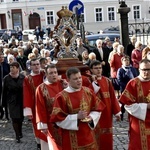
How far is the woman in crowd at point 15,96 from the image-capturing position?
8.54 meters

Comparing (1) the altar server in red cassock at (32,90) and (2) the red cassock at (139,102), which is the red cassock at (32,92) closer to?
(1) the altar server in red cassock at (32,90)

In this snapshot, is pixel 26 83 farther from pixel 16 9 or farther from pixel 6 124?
pixel 16 9

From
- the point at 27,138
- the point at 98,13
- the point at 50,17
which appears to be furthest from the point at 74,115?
the point at 98,13

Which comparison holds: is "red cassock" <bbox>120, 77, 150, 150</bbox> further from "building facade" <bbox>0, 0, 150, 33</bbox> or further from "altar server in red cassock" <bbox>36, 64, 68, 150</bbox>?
"building facade" <bbox>0, 0, 150, 33</bbox>

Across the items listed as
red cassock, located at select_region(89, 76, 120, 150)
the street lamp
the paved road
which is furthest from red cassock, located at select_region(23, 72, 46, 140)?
the street lamp

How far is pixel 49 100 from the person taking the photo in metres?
6.43

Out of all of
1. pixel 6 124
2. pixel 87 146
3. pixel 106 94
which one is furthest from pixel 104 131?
pixel 6 124

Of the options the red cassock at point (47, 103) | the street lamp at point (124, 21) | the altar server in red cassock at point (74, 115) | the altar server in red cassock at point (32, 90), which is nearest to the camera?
the altar server in red cassock at point (74, 115)

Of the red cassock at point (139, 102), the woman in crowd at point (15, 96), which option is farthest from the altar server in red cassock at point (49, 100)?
the woman in crowd at point (15, 96)

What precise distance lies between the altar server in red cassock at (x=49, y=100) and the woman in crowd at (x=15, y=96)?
7.24 feet

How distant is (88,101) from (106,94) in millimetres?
1284

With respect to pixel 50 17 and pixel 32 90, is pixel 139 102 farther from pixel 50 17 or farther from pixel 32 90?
pixel 50 17

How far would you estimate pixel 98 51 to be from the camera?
13078mm

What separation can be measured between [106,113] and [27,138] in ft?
8.58
